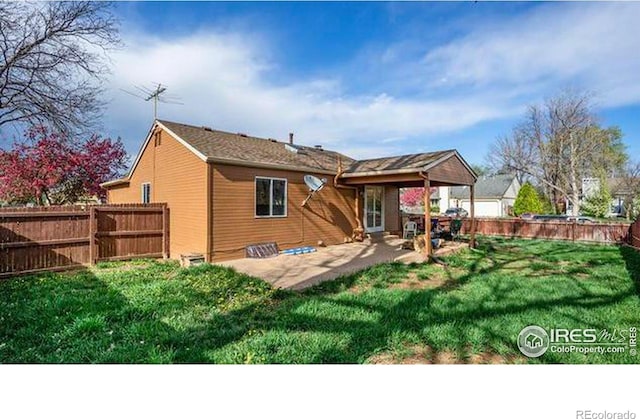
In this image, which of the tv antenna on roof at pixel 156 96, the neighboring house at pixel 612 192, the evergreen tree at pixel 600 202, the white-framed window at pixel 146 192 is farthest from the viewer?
the neighboring house at pixel 612 192

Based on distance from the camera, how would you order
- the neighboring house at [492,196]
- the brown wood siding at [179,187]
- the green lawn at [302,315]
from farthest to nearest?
the neighboring house at [492,196]
the brown wood siding at [179,187]
the green lawn at [302,315]

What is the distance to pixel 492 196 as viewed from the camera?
1287 inches

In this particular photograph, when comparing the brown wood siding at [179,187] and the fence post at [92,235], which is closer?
the fence post at [92,235]

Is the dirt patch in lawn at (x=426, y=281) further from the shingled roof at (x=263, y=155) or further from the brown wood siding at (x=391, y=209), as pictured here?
the brown wood siding at (x=391, y=209)

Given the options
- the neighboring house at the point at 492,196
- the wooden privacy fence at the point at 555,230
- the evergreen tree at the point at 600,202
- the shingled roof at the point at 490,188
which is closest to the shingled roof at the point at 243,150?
the wooden privacy fence at the point at 555,230

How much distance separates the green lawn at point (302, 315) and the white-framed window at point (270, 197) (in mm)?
2437

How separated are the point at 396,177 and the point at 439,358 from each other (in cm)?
651

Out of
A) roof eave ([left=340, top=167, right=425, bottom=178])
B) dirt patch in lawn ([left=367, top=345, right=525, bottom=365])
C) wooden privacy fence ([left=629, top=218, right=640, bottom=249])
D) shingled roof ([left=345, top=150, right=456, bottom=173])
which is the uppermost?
shingled roof ([left=345, top=150, right=456, bottom=173])

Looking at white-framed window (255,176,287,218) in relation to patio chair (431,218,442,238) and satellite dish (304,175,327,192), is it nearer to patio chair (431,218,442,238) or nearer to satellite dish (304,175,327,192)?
satellite dish (304,175,327,192)

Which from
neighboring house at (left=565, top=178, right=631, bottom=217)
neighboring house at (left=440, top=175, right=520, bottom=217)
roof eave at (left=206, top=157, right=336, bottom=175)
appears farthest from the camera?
neighboring house at (left=440, top=175, right=520, bottom=217)

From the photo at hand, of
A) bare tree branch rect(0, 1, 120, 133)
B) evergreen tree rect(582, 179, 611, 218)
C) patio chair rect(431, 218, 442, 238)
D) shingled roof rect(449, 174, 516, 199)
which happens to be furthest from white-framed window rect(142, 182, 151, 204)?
shingled roof rect(449, 174, 516, 199)

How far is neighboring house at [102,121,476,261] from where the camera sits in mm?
7867

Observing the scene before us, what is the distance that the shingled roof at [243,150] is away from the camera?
26.9 feet

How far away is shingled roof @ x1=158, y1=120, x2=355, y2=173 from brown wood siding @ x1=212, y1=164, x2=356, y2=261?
292 mm
